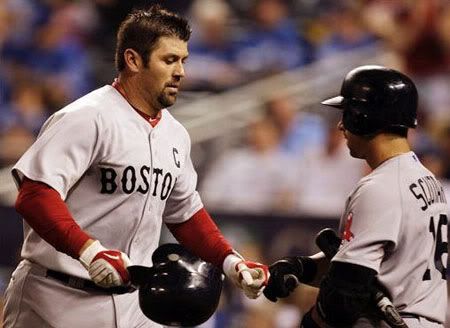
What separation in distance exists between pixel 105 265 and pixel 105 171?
1.40 ft

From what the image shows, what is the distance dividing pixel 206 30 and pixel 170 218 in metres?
3.56

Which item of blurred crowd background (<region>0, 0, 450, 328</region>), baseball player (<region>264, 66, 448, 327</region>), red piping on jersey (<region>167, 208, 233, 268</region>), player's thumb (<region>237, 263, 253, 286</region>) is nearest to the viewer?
baseball player (<region>264, 66, 448, 327</region>)

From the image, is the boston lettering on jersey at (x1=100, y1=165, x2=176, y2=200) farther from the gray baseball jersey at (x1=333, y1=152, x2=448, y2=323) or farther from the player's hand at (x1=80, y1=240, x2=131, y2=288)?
the gray baseball jersey at (x1=333, y1=152, x2=448, y2=323)

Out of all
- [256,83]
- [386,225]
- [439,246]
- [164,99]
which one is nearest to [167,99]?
[164,99]

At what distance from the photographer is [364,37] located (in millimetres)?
7281

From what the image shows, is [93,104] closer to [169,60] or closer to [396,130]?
[169,60]

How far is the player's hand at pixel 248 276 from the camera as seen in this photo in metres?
3.51

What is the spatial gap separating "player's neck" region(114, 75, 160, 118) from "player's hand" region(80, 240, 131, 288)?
0.66m

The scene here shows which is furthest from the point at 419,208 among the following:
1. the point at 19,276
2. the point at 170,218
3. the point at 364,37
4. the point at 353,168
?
the point at 364,37

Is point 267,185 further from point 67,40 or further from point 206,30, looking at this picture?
point 67,40

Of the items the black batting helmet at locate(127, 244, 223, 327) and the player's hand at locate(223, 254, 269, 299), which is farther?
the player's hand at locate(223, 254, 269, 299)

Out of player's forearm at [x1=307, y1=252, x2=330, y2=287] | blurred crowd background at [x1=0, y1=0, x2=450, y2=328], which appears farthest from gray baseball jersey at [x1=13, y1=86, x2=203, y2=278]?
blurred crowd background at [x1=0, y1=0, x2=450, y2=328]

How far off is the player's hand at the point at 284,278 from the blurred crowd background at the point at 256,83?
119 inches

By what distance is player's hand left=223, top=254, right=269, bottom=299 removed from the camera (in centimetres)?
351
